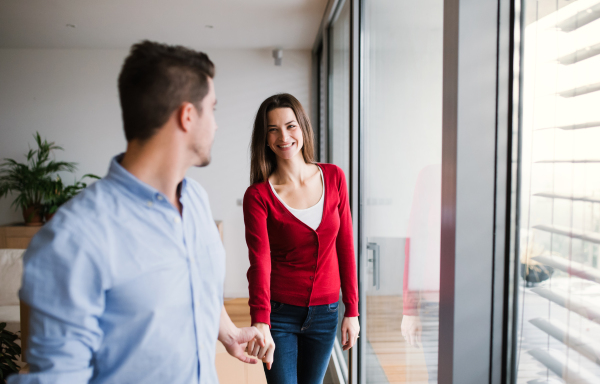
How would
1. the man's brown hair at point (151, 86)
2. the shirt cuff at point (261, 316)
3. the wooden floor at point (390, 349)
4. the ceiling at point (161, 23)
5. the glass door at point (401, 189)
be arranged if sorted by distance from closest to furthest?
the man's brown hair at point (151, 86) → the glass door at point (401, 189) → the wooden floor at point (390, 349) → the shirt cuff at point (261, 316) → the ceiling at point (161, 23)

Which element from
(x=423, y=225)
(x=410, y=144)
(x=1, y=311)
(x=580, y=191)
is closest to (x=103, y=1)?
(x=1, y=311)

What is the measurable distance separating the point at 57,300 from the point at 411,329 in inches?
37.3

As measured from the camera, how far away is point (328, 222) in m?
1.42

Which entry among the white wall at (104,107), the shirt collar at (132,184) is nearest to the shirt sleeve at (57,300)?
the shirt collar at (132,184)

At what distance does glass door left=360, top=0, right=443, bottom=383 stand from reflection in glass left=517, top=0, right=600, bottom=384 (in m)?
0.28

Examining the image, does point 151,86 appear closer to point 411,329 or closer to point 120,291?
point 120,291

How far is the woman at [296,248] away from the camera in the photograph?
1403 mm

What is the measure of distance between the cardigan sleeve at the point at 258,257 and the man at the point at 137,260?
46 centimetres

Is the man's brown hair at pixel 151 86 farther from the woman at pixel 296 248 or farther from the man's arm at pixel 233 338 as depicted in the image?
the woman at pixel 296 248

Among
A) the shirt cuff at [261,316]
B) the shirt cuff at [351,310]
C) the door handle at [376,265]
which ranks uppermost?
the door handle at [376,265]

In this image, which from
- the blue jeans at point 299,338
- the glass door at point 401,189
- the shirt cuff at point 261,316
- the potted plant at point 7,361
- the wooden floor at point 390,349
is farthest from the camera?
the potted plant at point 7,361

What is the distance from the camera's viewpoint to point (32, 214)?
4.16 meters

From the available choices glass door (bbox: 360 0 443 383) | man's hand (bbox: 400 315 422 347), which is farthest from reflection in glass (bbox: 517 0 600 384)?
man's hand (bbox: 400 315 422 347)

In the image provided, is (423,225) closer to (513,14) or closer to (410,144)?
(410,144)
